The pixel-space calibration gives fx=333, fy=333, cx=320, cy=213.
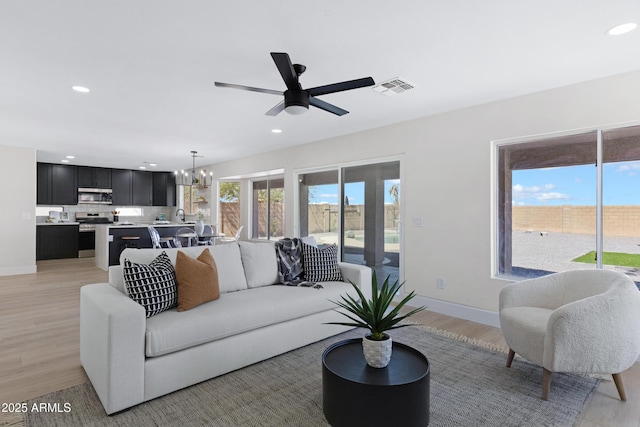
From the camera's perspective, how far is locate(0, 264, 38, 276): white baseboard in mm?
6141

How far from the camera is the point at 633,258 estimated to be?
9.91ft

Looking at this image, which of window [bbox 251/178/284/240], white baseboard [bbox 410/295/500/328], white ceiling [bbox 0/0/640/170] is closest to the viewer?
white ceiling [bbox 0/0/640/170]

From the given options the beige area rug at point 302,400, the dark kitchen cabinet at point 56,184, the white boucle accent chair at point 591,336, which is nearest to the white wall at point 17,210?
the dark kitchen cabinet at point 56,184

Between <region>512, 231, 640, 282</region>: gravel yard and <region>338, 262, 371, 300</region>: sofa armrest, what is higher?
<region>512, 231, 640, 282</region>: gravel yard

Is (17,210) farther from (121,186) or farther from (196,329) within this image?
(196,329)

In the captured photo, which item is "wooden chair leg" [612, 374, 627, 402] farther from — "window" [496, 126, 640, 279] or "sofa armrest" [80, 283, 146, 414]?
"sofa armrest" [80, 283, 146, 414]

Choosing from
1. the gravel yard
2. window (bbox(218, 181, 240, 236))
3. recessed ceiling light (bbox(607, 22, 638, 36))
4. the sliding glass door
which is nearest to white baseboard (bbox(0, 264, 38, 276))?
window (bbox(218, 181, 240, 236))

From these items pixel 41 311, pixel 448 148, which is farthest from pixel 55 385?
pixel 448 148

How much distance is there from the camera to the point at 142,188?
9.70 metres

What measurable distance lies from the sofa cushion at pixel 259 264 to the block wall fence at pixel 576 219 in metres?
2.71

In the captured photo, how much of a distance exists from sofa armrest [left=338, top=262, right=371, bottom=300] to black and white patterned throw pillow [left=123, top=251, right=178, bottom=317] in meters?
1.78

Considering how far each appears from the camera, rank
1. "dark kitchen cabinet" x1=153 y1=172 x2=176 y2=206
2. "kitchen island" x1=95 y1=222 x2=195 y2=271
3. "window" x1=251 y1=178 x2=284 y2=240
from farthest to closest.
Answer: "dark kitchen cabinet" x1=153 y1=172 x2=176 y2=206 < "window" x1=251 y1=178 x2=284 y2=240 < "kitchen island" x1=95 y1=222 x2=195 y2=271

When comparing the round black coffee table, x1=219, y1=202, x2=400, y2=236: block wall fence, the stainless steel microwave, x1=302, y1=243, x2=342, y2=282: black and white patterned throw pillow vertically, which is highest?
the stainless steel microwave

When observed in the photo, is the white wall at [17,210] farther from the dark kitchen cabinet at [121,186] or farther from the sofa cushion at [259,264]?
the sofa cushion at [259,264]
